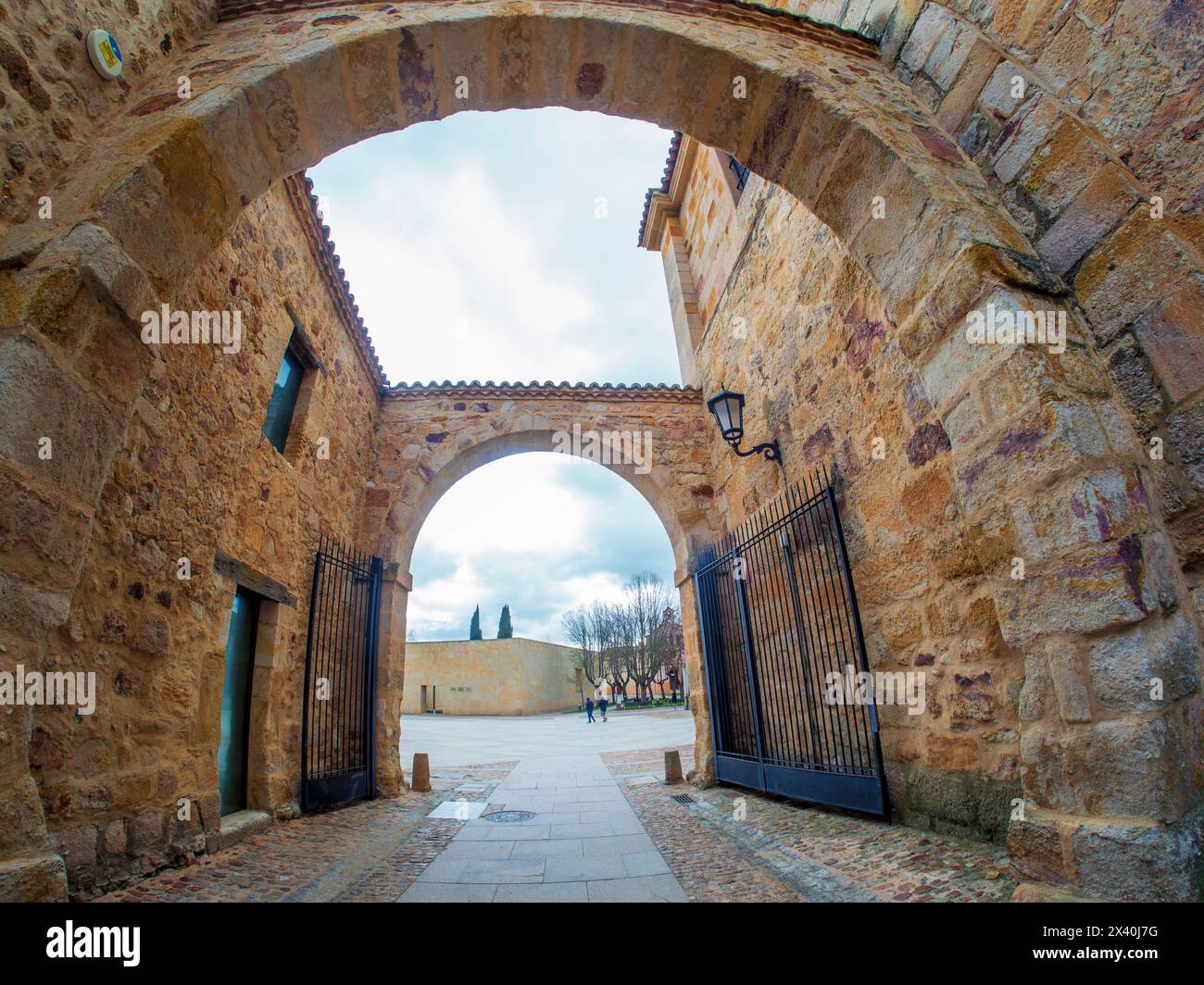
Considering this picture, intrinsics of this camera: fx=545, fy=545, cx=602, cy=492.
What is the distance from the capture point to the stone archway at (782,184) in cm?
155

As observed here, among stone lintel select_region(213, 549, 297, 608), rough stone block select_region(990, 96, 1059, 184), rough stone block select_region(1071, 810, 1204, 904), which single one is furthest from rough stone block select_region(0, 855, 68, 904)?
rough stone block select_region(990, 96, 1059, 184)

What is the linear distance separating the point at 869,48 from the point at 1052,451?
2.94 m

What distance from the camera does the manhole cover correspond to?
4.26 metres

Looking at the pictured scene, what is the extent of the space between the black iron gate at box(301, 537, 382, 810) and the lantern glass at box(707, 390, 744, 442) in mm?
3913

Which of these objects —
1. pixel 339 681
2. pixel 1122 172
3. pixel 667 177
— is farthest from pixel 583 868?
pixel 667 177

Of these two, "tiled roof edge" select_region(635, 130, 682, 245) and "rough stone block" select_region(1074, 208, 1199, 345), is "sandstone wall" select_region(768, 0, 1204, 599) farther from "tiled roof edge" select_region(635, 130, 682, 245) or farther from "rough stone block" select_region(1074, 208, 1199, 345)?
"tiled roof edge" select_region(635, 130, 682, 245)

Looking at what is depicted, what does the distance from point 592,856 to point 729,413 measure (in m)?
3.60

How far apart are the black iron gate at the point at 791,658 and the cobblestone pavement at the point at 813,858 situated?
0.89 ft

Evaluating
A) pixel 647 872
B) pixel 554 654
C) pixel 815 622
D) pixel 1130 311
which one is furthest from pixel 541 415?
pixel 554 654

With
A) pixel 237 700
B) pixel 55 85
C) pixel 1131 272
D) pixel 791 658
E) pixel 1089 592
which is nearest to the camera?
pixel 1089 592

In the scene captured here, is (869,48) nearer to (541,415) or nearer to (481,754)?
(541,415)

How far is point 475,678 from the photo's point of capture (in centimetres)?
2477

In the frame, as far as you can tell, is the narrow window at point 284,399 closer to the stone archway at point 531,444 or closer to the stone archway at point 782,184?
the stone archway at point 531,444

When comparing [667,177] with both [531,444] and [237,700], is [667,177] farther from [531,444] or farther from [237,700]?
[237,700]
